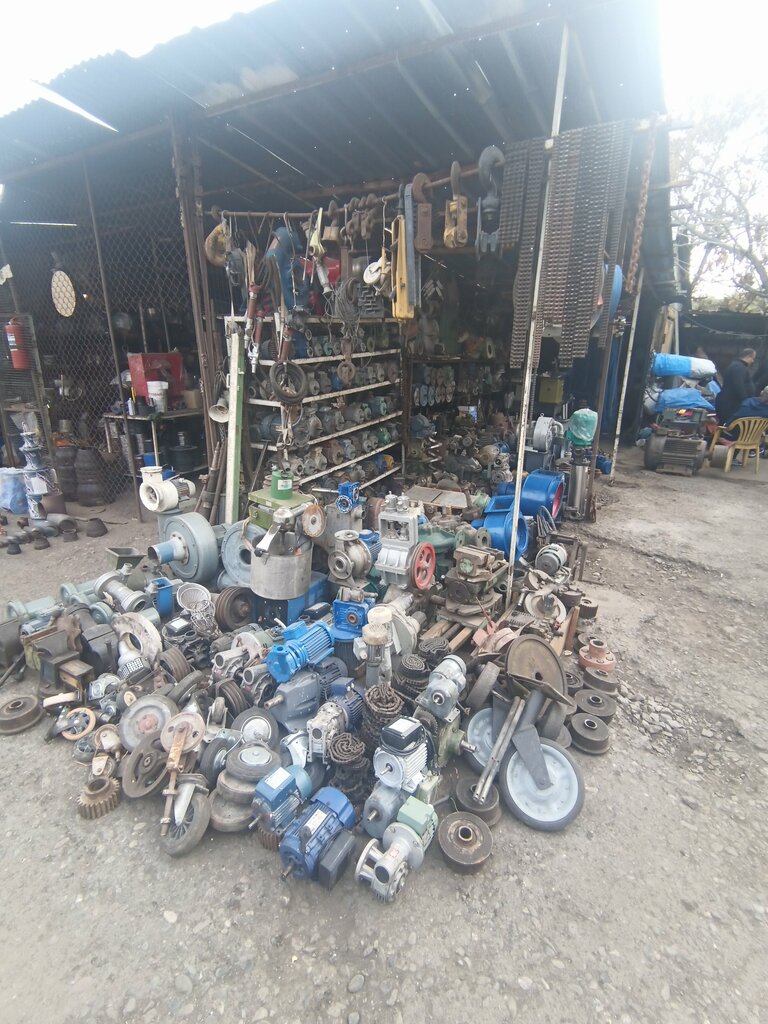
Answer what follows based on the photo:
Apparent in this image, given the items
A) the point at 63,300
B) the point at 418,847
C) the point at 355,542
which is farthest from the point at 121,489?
the point at 418,847

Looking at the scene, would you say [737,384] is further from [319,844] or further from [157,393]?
Answer: [319,844]

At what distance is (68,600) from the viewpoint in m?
3.46

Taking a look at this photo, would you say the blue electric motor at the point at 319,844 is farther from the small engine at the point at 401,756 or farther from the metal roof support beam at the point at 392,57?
the metal roof support beam at the point at 392,57

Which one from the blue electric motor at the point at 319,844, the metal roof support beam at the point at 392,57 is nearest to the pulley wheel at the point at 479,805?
the blue electric motor at the point at 319,844

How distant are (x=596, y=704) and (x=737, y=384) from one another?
33.4 feet

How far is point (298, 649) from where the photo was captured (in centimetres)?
275

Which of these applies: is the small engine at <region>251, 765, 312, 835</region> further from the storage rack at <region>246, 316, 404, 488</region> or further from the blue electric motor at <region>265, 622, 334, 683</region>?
the storage rack at <region>246, 316, 404, 488</region>

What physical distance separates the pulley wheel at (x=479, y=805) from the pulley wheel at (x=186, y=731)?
1.29 m

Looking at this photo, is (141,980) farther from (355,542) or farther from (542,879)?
(355,542)

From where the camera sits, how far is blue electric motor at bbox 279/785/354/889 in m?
1.96

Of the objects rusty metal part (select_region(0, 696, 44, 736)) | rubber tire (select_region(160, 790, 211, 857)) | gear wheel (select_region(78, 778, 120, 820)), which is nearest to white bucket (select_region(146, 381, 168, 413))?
rusty metal part (select_region(0, 696, 44, 736))

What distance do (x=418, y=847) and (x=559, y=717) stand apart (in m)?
1.03

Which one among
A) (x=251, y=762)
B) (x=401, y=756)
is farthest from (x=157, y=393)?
(x=401, y=756)

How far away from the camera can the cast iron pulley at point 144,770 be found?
7.57ft
